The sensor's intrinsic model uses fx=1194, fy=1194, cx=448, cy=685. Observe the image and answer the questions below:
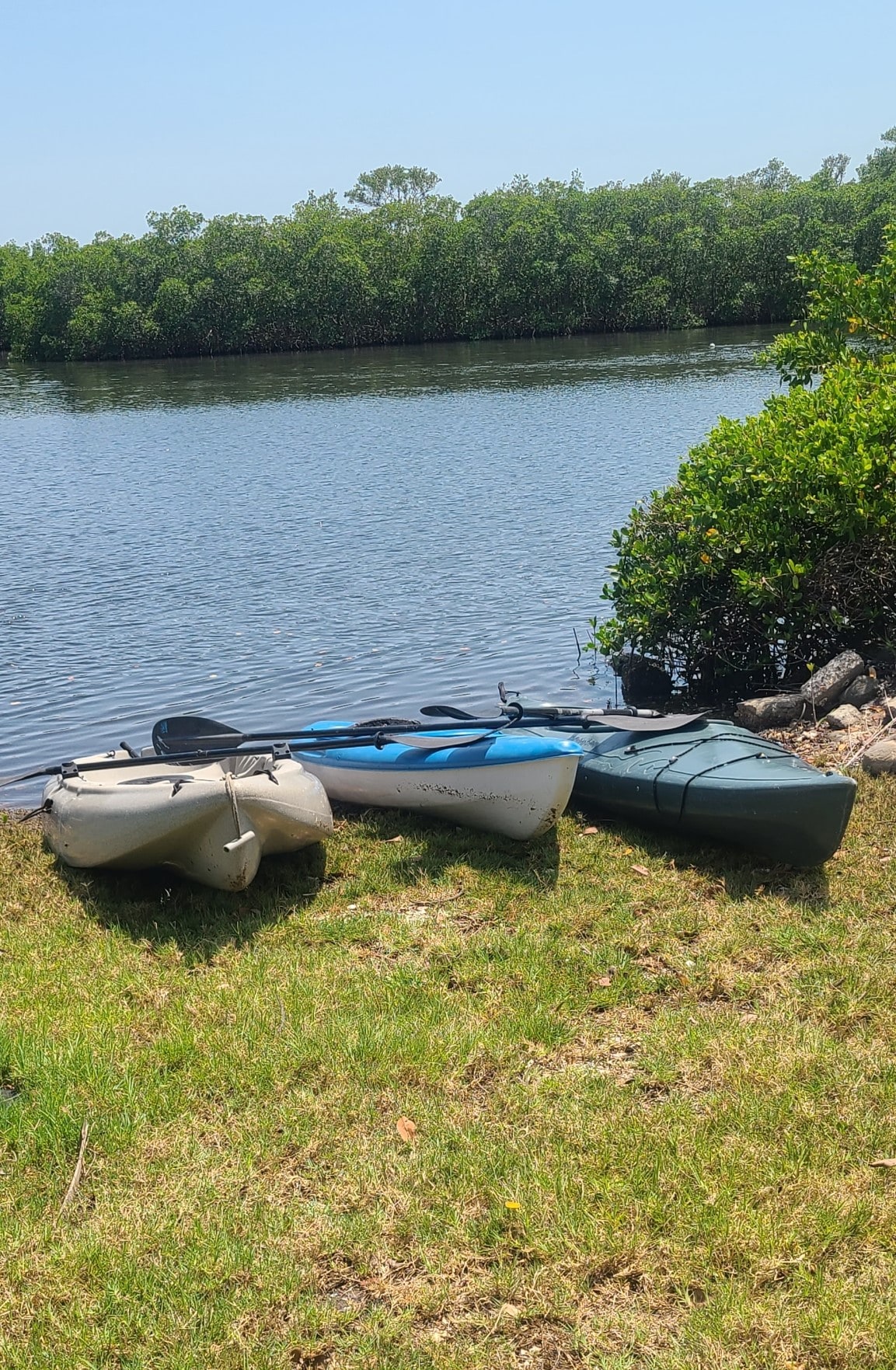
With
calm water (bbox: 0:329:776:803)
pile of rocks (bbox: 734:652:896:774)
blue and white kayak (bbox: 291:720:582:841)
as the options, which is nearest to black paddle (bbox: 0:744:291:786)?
blue and white kayak (bbox: 291:720:582:841)

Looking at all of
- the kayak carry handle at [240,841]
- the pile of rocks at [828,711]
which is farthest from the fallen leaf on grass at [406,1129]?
the pile of rocks at [828,711]

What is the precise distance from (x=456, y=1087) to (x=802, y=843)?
2482 millimetres

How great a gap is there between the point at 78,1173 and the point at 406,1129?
3.70 feet

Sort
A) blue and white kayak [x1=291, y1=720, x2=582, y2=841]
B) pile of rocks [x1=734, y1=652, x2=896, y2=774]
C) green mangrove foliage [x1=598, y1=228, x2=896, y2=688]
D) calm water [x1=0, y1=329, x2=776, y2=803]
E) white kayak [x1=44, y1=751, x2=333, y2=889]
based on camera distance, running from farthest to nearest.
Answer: calm water [x1=0, y1=329, x2=776, y2=803], green mangrove foliage [x1=598, y1=228, x2=896, y2=688], pile of rocks [x1=734, y1=652, x2=896, y2=774], blue and white kayak [x1=291, y1=720, x2=582, y2=841], white kayak [x1=44, y1=751, x2=333, y2=889]

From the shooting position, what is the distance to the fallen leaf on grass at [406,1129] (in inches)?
166

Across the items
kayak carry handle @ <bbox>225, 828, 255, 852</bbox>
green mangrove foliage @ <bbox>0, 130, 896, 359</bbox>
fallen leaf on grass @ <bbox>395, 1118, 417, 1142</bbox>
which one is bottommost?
fallen leaf on grass @ <bbox>395, 1118, 417, 1142</bbox>

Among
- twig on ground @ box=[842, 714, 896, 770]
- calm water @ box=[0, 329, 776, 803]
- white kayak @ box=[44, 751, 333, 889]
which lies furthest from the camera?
calm water @ box=[0, 329, 776, 803]

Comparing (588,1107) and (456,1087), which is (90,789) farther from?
(588,1107)

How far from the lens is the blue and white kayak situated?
658 centimetres

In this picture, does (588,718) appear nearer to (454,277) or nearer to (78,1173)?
(78,1173)

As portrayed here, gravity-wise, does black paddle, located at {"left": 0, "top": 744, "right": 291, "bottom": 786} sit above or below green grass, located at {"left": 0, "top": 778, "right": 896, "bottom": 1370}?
above

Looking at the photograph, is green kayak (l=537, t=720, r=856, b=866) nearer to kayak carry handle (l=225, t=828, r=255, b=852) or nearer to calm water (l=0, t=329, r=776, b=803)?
kayak carry handle (l=225, t=828, r=255, b=852)

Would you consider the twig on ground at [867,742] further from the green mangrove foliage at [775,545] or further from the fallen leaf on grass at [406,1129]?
the fallen leaf on grass at [406,1129]

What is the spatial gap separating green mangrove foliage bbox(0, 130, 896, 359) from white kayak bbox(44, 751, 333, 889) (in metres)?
66.1
